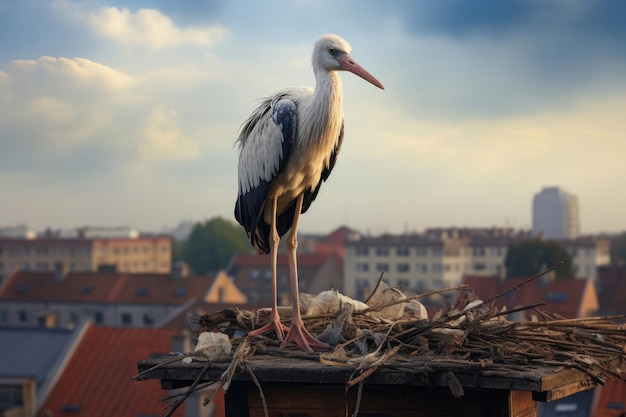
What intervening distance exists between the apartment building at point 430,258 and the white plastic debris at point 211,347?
119144 mm

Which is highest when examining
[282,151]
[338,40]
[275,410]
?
[338,40]

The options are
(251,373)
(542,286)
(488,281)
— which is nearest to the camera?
(251,373)

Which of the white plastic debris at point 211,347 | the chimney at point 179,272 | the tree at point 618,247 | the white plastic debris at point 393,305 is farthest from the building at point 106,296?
the tree at point 618,247

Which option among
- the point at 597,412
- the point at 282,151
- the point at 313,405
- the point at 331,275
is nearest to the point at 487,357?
the point at 313,405

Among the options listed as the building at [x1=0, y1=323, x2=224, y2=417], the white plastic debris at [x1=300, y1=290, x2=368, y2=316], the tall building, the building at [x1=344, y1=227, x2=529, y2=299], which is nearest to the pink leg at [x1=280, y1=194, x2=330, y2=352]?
the white plastic debris at [x1=300, y1=290, x2=368, y2=316]

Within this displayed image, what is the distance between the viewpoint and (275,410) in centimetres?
622

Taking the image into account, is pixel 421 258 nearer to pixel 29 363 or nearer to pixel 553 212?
pixel 553 212

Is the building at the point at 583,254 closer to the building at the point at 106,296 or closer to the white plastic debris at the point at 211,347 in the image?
the building at the point at 106,296

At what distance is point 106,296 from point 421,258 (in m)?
51.8

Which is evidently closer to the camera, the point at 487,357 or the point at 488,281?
the point at 487,357

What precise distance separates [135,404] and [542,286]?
51.3 m

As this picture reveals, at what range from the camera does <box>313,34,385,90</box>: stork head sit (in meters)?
7.52

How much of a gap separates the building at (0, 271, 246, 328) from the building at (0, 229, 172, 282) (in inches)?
1659

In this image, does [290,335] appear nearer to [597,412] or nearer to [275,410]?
[275,410]
